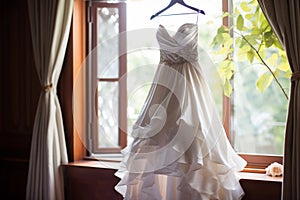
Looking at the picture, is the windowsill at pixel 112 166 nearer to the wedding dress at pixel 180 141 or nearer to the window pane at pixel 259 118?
the wedding dress at pixel 180 141

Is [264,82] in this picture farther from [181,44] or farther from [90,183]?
[90,183]

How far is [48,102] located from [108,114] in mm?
453

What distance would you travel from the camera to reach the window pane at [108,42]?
3.11 meters

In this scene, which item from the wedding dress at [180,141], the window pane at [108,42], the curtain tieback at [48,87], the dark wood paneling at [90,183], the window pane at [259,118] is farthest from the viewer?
the window pane at [259,118]

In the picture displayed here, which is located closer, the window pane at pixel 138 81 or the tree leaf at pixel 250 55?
the tree leaf at pixel 250 55

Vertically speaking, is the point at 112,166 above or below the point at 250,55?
below

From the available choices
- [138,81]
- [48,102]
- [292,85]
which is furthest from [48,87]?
[292,85]

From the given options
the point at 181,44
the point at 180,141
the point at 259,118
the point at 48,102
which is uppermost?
the point at 181,44

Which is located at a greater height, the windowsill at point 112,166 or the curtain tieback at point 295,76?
the curtain tieback at point 295,76

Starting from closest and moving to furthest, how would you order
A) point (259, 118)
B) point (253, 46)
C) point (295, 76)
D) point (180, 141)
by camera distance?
1. point (295, 76)
2. point (180, 141)
3. point (253, 46)
4. point (259, 118)

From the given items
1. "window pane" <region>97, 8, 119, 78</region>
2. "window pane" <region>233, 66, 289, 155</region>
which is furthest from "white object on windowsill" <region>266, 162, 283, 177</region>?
"window pane" <region>233, 66, 289, 155</region>

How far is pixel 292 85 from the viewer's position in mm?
2195

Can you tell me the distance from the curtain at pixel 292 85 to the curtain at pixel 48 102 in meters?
1.47

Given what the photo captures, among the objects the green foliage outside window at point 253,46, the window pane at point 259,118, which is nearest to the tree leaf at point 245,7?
the green foliage outside window at point 253,46
